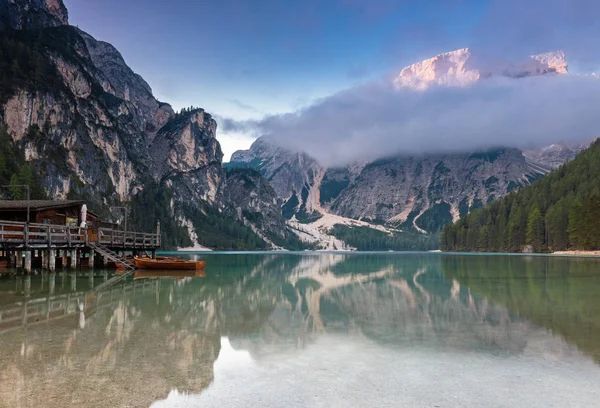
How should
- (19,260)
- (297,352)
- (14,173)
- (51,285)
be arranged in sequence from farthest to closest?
(14,173) → (19,260) → (51,285) → (297,352)

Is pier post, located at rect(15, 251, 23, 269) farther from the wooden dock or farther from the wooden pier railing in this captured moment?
the wooden pier railing

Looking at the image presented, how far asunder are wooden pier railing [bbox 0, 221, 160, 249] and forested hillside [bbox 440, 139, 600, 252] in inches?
4572

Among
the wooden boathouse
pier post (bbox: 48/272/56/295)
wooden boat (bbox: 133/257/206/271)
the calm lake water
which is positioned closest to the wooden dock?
the wooden boathouse

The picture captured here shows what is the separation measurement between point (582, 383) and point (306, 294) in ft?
79.5

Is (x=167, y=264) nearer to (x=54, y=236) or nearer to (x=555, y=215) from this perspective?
(x=54, y=236)

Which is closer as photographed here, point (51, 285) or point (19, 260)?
point (51, 285)

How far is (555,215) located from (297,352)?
155893 millimetres

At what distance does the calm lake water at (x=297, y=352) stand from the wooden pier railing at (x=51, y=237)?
18.0 meters

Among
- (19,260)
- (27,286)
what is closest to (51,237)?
(19,260)

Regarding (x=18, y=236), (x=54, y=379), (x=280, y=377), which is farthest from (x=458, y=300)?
(x=18, y=236)

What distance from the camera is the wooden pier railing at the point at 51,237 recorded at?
44.2 meters

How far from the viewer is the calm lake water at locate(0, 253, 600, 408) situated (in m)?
11.0

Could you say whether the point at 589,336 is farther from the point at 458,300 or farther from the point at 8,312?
the point at 8,312

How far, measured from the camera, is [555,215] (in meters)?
148
